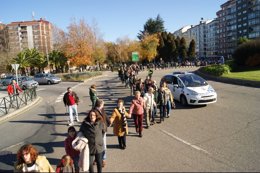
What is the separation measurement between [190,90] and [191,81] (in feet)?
3.33

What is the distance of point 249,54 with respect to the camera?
31.5 meters

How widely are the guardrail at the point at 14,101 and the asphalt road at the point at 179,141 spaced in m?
3.19

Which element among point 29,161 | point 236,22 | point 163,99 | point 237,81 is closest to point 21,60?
point 237,81

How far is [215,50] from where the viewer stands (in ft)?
422

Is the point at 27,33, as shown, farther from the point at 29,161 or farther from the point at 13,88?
the point at 29,161

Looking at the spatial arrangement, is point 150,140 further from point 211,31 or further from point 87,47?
point 211,31

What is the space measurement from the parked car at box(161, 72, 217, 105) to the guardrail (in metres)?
9.53

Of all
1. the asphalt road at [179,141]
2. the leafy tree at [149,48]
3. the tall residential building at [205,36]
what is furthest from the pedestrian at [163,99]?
the tall residential building at [205,36]

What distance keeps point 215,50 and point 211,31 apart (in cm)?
1149

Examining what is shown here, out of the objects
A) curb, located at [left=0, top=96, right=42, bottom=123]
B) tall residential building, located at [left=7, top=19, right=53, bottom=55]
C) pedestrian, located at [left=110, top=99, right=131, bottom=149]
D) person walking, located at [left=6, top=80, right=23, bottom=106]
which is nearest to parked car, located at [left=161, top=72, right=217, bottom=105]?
pedestrian, located at [left=110, top=99, right=131, bottom=149]

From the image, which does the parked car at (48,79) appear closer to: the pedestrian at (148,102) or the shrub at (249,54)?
the shrub at (249,54)

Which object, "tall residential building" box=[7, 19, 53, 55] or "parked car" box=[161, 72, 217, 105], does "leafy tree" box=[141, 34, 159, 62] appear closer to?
"parked car" box=[161, 72, 217, 105]

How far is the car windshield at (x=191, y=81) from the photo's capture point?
531 inches

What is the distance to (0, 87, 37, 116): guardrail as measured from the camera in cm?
1551
